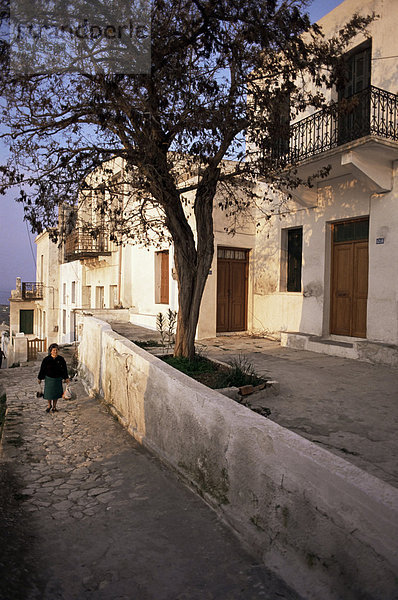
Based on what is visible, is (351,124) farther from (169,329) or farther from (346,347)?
(169,329)

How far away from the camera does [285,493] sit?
8.46ft

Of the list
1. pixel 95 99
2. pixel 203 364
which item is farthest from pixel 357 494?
pixel 95 99

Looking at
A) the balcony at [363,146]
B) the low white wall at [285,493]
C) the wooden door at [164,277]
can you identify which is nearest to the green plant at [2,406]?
the low white wall at [285,493]

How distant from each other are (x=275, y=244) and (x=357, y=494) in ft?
34.0

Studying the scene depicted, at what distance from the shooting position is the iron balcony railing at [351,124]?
786cm

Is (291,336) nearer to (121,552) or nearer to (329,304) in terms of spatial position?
(329,304)

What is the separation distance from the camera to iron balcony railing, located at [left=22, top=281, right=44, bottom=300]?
103ft

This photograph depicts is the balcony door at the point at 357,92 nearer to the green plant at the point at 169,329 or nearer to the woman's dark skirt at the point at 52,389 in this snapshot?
the green plant at the point at 169,329

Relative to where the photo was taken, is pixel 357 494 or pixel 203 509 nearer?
pixel 357 494

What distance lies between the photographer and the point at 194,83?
21.0ft

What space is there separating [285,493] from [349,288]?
309 inches

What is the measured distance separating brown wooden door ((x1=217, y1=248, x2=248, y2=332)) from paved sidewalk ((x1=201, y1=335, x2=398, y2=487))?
10.3 feet

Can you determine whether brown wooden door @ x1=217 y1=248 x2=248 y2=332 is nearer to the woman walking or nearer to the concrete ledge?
the concrete ledge

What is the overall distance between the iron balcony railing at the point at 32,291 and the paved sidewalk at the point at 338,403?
24837 millimetres
